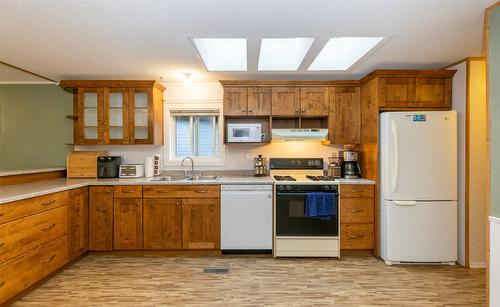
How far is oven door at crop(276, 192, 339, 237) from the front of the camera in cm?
323

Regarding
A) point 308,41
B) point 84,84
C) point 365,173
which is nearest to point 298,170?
point 365,173

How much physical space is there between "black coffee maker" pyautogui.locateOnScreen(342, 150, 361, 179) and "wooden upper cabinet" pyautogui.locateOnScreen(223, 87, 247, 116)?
1553mm

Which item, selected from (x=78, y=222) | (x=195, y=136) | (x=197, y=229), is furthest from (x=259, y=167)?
(x=78, y=222)

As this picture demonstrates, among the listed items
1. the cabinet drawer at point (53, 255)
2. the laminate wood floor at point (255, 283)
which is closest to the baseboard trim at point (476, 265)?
the laminate wood floor at point (255, 283)

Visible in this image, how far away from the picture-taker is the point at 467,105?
9.77 feet

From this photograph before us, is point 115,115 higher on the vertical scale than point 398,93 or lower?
lower

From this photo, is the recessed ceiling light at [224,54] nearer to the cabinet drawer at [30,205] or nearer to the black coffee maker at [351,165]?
the black coffee maker at [351,165]

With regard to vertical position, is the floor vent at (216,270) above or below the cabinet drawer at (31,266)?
below

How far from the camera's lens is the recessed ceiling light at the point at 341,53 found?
2832 millimetres

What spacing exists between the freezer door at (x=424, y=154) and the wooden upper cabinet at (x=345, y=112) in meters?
0.66

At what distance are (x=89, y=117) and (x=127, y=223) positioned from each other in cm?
165

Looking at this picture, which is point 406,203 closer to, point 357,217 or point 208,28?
point 357,217

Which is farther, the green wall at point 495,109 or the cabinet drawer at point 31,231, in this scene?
the cabinet drawer at point 31,231

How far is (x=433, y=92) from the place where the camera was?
3.22 m
